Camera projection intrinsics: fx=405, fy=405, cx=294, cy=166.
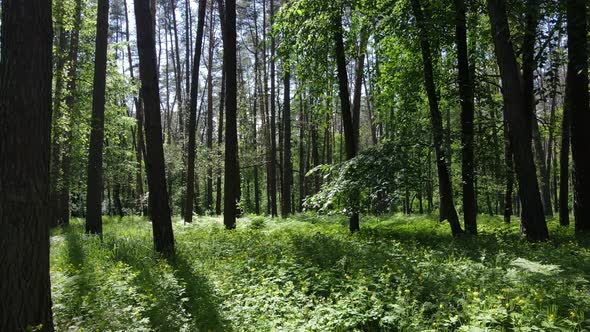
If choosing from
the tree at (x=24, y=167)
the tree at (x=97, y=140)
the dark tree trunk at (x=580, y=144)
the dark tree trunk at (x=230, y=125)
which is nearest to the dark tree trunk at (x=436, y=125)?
the dark tree trunk at (x=580, y=144)

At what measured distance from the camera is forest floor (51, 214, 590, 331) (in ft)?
15.3

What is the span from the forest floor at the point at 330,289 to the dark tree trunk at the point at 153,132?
62 centimetres

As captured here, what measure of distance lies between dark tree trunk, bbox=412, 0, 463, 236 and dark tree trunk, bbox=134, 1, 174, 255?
636cm

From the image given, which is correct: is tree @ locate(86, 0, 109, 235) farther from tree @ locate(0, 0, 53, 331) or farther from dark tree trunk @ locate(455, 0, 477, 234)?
dark tree trunk @ locate(455, 0, 477, 234)

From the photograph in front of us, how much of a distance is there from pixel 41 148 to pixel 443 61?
1248 cm

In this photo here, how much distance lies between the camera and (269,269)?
23.4ft

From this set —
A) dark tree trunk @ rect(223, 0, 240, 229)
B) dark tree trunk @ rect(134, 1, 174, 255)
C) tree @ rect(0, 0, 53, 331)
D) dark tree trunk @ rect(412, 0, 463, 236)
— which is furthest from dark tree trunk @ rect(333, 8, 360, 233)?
tree @ rect(0, 0, 53, 331)

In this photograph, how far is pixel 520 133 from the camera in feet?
29.5

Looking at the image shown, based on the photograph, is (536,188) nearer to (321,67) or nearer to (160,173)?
(321,67)

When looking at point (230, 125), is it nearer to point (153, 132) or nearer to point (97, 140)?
point (97, 140)

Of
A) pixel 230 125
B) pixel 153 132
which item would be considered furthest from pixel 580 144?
pixel 153 132

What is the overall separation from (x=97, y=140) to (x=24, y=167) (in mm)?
9753

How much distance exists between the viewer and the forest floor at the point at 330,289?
4.66 m

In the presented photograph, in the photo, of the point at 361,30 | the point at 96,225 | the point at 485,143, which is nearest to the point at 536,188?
the point at 485,143
